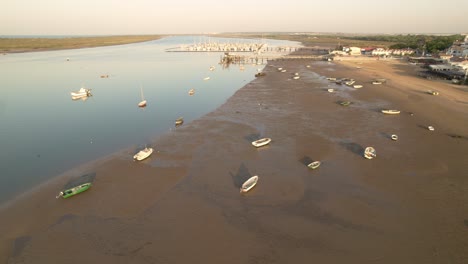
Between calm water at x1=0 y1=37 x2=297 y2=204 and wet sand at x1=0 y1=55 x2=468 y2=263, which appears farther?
calm water at x1=0 y1=37 x2=297 y2=204

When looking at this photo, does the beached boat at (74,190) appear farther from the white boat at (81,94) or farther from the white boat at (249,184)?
the white boat at (81,94)

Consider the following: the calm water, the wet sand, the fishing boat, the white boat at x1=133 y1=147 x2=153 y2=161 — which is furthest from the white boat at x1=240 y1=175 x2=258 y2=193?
the fishing boat

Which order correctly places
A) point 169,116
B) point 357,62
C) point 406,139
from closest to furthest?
point 406,139, point 169,116, point 357,62

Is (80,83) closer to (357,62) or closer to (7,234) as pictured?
(7,234)

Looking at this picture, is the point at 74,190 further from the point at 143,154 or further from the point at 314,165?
the point at 314,165

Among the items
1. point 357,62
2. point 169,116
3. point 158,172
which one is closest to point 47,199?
point 158,172

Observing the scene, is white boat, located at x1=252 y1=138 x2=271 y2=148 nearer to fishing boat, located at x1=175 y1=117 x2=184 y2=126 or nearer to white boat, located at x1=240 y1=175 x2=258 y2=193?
white boat, located at x1=240 y1=175 x2=258 y2=193

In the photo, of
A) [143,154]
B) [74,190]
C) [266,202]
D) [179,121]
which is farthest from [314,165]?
[179,121]
